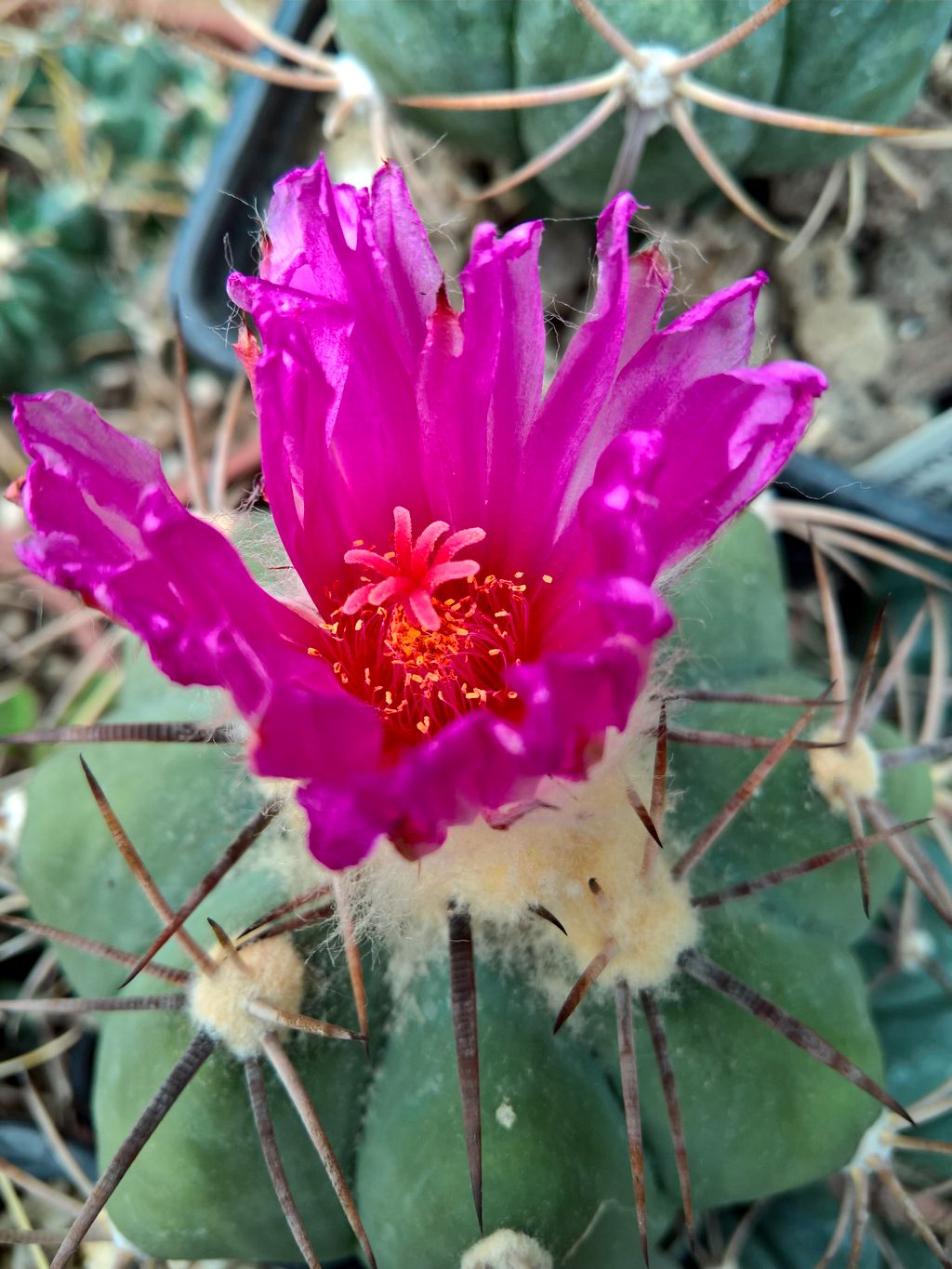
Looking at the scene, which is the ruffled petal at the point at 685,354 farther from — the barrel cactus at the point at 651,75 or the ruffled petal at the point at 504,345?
the barrel cactus at the point at 651,75

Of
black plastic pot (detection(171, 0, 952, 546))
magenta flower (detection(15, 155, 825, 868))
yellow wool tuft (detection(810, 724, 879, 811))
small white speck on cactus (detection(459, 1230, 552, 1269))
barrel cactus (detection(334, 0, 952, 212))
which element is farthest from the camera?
black plastic pot (detection(171, 0, 952, 546))

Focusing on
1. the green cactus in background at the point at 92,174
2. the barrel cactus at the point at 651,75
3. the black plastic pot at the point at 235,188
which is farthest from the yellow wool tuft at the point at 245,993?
the green cactus in background at the point at 92,174

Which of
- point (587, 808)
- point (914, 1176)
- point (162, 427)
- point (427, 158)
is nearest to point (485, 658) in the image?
point (587, 808)

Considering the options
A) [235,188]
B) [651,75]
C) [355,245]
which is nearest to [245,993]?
[355,245]

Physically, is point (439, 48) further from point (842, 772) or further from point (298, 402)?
point (842, 772)

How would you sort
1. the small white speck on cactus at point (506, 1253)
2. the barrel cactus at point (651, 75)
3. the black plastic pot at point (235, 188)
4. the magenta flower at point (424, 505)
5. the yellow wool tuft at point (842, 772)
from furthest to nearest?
the black plastic pot at point (235, 188)
the barrel cactus at point (651, 75)
the yellow wool tuft at point (842, 772)
the small white speck on cactus at point (506, 1253)
the magenta flower at point (424, 505)

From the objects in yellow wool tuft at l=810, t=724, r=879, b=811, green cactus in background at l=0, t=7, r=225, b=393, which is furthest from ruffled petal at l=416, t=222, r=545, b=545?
green cactus in background at l=0, t=7, r=225, b=393

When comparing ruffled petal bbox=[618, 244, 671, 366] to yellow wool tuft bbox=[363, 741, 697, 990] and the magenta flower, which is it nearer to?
the magenta flower
